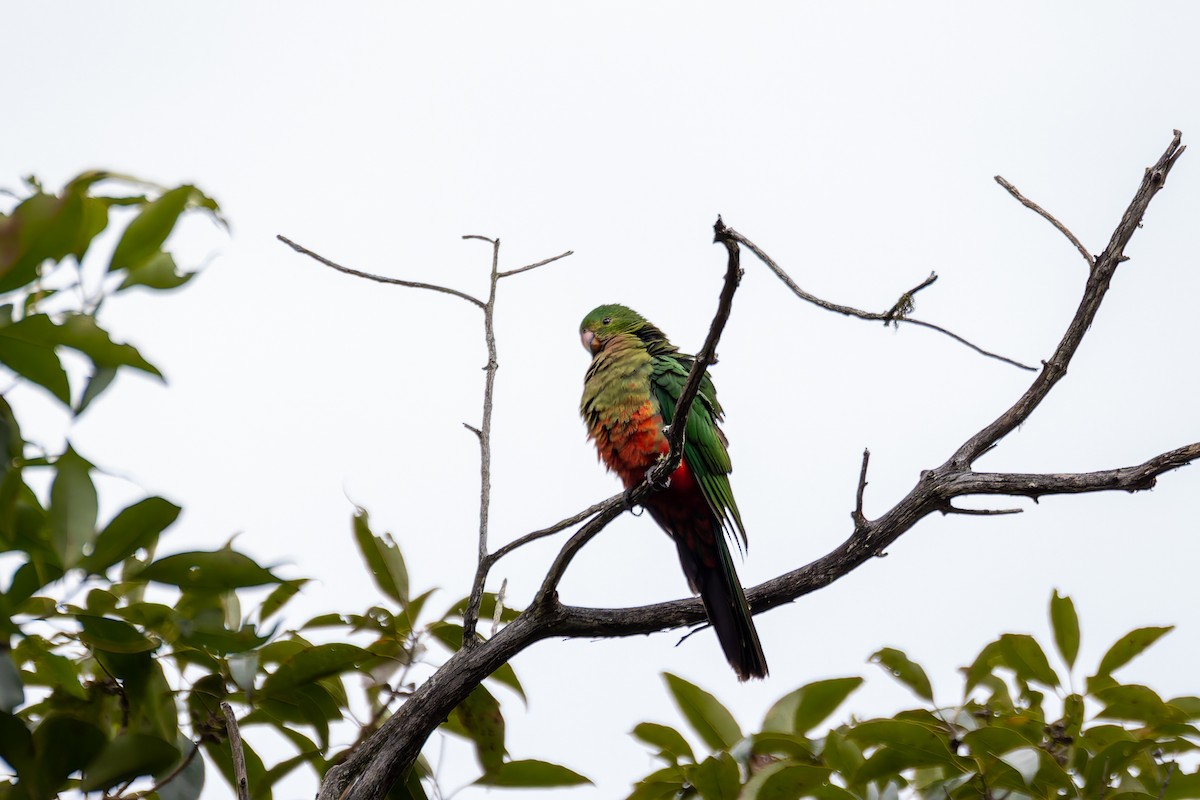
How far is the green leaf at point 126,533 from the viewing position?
143 cm

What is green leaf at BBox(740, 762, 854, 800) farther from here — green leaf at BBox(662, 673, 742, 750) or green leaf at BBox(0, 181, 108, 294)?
green leaf at BBox(0, 181, 108, 294)

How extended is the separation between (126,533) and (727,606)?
7.78 ft

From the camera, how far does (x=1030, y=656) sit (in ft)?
7.27

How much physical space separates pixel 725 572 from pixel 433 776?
167 centimetres

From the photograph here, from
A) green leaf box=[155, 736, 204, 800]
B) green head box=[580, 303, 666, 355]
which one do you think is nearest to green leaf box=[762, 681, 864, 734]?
green leaf box=[155, 736, 204, 800]

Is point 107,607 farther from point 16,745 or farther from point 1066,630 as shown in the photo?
point 1066,630

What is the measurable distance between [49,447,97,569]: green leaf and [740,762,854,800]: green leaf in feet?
3.83

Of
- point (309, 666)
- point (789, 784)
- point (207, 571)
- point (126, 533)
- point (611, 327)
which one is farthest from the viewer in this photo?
point (611, 327)

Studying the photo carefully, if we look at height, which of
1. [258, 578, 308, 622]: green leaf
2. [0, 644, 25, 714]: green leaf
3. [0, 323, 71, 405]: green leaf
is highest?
[0, 323, 71, 405]: green leaf

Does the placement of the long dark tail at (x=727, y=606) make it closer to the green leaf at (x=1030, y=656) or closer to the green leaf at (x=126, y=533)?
the green leaf at (x=1030, y=656)

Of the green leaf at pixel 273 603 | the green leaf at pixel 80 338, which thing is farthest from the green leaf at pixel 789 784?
the green leaf at pixel 80 338

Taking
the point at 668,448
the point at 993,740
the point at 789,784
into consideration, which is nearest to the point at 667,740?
the point at 789,784

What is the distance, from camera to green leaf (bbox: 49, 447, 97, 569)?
4.51ft

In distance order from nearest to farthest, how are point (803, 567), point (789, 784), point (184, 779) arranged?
point (184, 779)
point (789, 784)
point (803, 567)
